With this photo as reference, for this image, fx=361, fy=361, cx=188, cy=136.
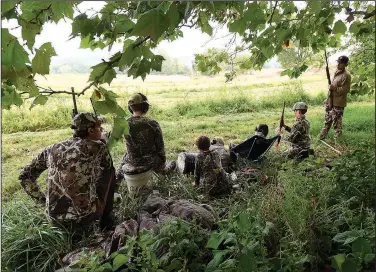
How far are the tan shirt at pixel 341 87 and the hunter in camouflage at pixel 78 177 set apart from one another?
433cm

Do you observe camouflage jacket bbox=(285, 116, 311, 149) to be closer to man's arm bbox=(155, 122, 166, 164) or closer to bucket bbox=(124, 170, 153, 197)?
man's arm bbox=(155, 122, 166, 164)

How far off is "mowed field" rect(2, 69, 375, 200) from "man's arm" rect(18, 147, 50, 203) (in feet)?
3.90

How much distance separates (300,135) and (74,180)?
2.98 meters

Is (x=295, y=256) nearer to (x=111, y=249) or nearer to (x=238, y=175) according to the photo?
(x=111, y=249)

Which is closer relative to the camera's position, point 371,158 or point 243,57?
point 371,158

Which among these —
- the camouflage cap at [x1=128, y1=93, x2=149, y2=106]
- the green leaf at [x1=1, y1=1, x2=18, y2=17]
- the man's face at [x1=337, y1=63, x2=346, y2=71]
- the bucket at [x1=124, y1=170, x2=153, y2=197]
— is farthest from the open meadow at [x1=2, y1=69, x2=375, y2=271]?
the man's face at [x1=337, y1=63, x2=346, y2=71]

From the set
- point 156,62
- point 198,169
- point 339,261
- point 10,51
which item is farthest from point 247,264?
point 198,169

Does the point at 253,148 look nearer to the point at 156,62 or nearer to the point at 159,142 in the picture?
the point at 159,142

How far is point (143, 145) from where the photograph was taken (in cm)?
379

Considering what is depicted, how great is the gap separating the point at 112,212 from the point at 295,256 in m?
1.64

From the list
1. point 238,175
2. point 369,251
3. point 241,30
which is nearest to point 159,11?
point 241,30

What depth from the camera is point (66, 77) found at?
259 centimetres

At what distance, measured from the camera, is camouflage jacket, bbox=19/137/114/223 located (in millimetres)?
2633

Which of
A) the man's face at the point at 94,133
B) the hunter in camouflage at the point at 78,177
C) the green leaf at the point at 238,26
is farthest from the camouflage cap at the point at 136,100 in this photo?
the green leaf at the point at 238,26
